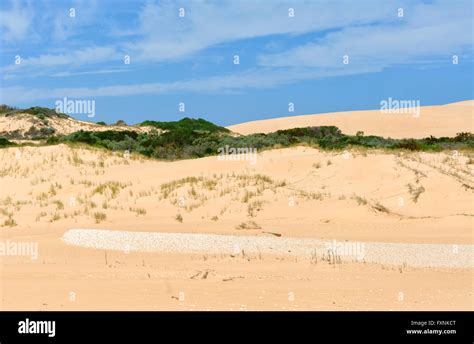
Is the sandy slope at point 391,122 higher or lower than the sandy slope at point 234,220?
higher

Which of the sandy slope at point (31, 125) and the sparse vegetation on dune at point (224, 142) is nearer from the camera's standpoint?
the sparse vegetation on dune at point (224, 142)

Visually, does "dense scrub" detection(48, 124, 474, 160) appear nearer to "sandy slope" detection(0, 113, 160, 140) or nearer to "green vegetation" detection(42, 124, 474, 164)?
"green vegetation" detection(42, 124, 474, 164)

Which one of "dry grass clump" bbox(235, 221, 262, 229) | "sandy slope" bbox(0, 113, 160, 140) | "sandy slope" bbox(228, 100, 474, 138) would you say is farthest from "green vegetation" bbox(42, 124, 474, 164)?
"sandy slope" bbox(228, 100, 474, 138)

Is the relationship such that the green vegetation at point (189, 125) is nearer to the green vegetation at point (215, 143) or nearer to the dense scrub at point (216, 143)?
the dense scrub at point (216, 143)

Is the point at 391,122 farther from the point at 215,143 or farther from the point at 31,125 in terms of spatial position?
the point at 215,143

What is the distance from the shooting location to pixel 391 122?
232 feet

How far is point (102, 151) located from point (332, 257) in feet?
61.7

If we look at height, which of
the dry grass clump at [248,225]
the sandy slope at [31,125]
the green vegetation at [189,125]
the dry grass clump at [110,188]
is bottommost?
the dry grass clump at [248,225]

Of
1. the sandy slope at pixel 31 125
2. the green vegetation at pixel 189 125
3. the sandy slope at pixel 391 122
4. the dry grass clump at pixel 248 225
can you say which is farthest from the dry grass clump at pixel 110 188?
the sandy slope at pixel 391 122

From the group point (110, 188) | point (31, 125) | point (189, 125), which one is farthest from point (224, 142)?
point (189, 125)

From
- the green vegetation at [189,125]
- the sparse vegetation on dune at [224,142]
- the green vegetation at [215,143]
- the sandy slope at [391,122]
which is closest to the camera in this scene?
the green vegetation at [215,143]

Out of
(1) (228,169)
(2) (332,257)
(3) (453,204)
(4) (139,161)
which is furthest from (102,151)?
(2) (332,257)

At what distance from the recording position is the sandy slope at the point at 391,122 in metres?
65.3

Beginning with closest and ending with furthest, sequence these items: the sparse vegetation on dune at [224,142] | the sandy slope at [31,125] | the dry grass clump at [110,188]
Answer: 1. the dry grass clump at [110,188]
2. the sparse vegetation on dune at [224,142]
3. the sandy slope at [31,125]
